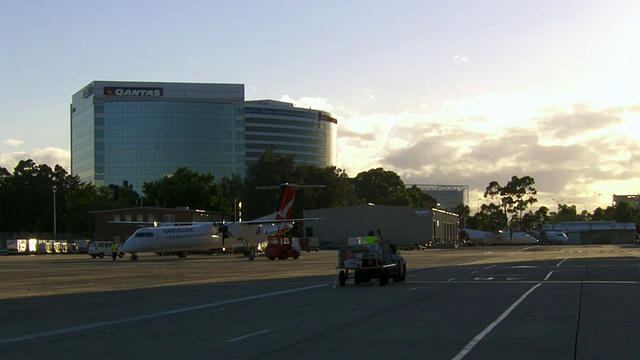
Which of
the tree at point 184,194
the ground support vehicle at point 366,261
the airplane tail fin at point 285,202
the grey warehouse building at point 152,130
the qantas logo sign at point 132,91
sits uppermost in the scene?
the qantas logo sign at point 132,91

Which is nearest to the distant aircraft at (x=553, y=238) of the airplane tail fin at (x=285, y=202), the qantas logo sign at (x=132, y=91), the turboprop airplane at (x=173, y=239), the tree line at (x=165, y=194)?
the tree line at (x=165, y=194)

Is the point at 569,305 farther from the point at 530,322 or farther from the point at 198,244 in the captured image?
the point at 198,244

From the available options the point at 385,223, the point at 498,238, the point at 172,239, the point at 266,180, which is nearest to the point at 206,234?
the point at 172,239

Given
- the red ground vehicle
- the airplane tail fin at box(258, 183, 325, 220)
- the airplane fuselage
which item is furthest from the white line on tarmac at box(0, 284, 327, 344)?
the airplane tail fin at box(258, 183, 325, 220)

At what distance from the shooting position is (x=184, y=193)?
384 feet

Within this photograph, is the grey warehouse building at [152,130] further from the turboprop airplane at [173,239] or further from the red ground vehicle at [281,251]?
the red ground vehicle at [281,251]

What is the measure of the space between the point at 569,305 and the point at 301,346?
9.44m

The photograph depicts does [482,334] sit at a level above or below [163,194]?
below

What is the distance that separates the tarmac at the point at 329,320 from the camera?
1259 cm

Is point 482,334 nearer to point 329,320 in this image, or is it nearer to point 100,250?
point 329,320

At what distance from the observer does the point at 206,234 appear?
219 ft

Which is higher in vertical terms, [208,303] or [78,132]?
[78,132]

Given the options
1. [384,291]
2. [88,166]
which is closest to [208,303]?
[384,291]

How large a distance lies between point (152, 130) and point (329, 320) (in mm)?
148730
